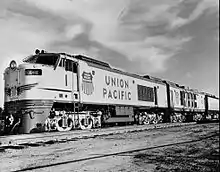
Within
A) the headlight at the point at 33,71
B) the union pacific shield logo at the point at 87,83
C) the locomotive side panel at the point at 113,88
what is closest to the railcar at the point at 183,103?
the locomotive side panel at the point at 113,88

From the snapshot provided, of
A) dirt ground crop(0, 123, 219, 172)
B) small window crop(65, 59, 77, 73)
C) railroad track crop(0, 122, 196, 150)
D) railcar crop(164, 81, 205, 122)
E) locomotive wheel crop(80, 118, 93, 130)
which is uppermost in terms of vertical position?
small window crop(65, 59, 77, 73)

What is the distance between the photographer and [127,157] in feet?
24.4

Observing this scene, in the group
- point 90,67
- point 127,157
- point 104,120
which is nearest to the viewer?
point 127,157

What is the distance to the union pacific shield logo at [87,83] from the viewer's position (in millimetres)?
16625

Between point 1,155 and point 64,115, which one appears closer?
point 1,155

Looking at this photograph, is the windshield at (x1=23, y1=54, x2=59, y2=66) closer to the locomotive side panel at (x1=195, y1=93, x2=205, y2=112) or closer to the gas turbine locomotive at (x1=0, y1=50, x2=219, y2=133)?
the gas turbine locomotive at (x1=0, y1=50, x2=219, y2=133)

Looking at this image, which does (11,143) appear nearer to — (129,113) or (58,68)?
(58,68)

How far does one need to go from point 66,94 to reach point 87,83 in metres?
2.15

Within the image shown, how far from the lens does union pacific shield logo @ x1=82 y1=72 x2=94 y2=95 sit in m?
16.6

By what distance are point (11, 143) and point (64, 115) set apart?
5.01m

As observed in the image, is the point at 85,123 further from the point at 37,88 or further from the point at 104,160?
the point at 104,160

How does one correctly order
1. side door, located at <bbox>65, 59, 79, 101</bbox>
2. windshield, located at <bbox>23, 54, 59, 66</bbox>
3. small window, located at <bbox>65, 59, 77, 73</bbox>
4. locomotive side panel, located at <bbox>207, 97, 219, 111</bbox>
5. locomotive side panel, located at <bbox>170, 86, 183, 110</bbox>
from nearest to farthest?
windshield, located at <bbox>23, 54, 59, 66</bbox> → side door, located at <bbox>65, 59, 79, 101</bbox> → small window, located at <bbox>65, 59, 77, 73</bbox> → locomotive side panel, located at <bbox>170, 86, 183, 110</bbox> → locomotive side panel, located at <bbox>207, 97, 219, 111</bbox>

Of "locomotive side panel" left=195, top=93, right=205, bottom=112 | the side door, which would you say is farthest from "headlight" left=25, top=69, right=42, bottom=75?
"locomotive side panel" left=195, top=93, right=205, bottom=112

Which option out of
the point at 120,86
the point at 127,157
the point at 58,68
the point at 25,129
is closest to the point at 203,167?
the point at 127,157
